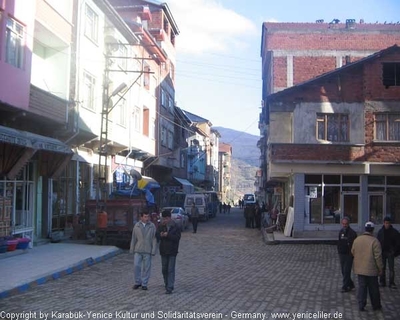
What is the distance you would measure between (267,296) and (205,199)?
33065mm

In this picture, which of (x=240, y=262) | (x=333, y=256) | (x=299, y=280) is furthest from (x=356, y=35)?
(x=299, y=280)

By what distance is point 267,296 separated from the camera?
10.3 meters

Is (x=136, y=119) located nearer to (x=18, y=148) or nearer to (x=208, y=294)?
(x=18, y=148)

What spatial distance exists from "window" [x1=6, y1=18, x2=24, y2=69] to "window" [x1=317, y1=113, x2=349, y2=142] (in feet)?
48.3

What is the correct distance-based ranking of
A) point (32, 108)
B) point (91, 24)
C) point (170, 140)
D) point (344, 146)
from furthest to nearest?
1. point (170, 140)
2. point (344, 146)
3. point (91, 24)
4. point (32, 108)

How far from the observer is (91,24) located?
23.3 metres

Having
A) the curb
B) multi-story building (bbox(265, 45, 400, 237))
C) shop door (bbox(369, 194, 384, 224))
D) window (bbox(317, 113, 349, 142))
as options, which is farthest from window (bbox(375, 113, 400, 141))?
the curb

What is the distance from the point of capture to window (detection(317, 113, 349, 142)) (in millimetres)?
24734

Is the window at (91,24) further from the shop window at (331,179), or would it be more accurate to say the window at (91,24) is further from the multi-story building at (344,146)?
the shop window at (331,179)

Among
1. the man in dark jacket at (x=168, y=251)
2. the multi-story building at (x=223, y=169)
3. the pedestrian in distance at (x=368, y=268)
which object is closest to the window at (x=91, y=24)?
the man in dark jacket at (x=168, y=251)

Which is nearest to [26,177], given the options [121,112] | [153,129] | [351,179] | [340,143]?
[121,112]

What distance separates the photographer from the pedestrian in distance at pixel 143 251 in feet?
34.7

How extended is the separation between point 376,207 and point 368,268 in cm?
1691

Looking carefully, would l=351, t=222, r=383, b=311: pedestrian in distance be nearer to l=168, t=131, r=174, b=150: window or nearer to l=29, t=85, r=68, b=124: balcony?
A: l=29, t=85, r=68, b=124: balcony
